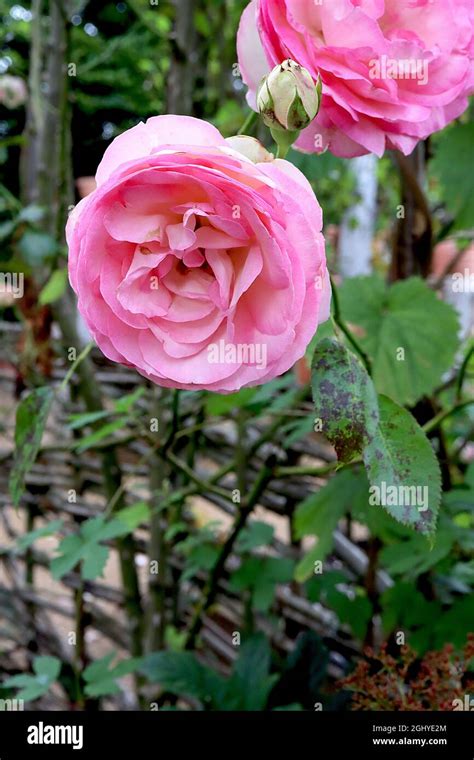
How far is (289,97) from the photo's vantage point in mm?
263

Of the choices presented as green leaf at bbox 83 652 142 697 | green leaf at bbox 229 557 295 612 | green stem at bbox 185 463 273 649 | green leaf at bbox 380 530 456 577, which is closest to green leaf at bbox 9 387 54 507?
green stem at bbox 185 463 273 649

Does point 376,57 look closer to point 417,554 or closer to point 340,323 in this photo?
point 340,323

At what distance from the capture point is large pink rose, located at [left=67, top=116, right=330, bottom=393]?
0.81 ft

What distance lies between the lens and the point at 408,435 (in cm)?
31

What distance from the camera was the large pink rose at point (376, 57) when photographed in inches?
10.7

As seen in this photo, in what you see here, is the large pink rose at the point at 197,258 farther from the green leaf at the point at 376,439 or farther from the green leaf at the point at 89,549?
the green leaf at the point at 89,549

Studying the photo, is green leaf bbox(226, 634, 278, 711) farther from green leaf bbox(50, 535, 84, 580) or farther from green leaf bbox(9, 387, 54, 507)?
green leaf bbox(9, 387, 54, 507)

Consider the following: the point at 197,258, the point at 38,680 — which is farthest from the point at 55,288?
the point at 197,258

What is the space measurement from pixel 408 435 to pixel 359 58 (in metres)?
0.15

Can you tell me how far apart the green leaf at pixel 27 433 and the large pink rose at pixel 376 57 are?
232mm

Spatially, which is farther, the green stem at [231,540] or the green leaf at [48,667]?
the green leaf at [48,667]

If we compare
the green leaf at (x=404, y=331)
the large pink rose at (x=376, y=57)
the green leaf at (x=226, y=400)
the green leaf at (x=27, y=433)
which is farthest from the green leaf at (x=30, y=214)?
the large pink rose at (x=376, y=57)

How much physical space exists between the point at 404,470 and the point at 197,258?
4.8 inches
